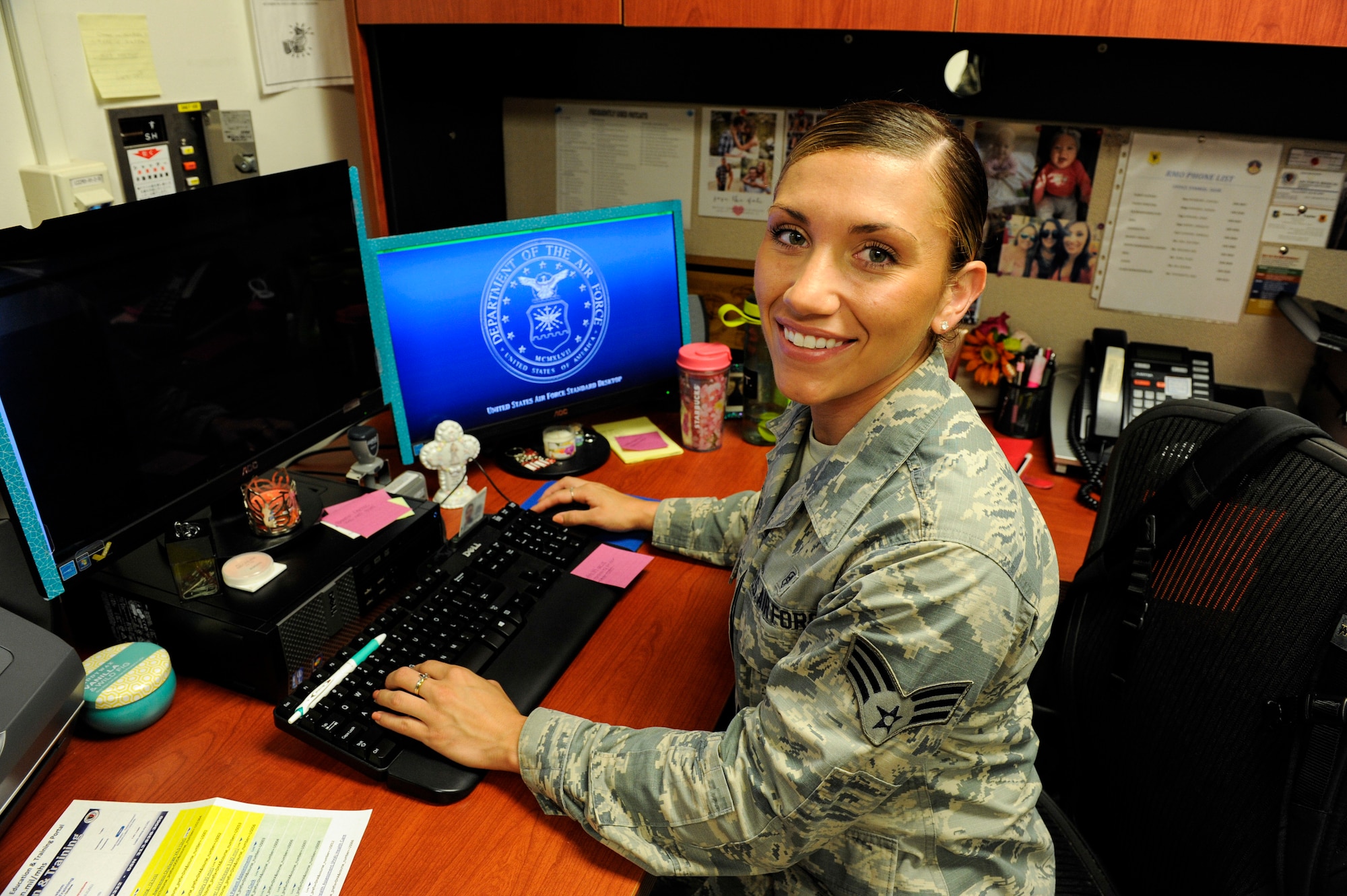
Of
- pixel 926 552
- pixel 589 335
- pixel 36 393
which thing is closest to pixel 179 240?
pixel 36 393

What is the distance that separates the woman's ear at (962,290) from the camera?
2.69 feet

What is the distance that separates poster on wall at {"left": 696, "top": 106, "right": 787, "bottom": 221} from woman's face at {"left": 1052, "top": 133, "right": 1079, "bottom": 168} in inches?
19.1

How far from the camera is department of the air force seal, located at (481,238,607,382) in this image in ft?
4.42

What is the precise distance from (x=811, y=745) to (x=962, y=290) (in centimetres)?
44

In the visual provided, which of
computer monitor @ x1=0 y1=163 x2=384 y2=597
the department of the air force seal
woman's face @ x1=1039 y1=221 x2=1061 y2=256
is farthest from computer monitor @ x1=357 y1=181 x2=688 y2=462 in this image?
woman's face @ x1=1039 y1=221 x2=1061 y2=256

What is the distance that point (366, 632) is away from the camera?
94cm

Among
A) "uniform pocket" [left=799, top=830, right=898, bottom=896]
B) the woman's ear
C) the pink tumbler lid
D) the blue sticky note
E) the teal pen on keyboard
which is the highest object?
the woman's ear

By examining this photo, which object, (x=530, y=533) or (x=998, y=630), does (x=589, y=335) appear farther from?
(x=998, y=630)

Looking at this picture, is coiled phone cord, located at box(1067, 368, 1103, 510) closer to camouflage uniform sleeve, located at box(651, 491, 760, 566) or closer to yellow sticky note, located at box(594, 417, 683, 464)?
camouflage uniform sleeve, located at box(651, 491, 760, 566)

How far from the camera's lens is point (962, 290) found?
0.83 m

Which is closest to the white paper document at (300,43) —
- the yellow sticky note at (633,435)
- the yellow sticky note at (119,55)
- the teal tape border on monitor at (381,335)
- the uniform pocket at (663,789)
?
the yellow sticky note at (119,55)

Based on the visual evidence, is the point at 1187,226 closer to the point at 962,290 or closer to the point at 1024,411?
the point at 1024,411

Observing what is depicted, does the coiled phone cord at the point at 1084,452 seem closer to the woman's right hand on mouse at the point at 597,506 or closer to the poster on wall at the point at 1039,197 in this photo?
the poster on wall at the point at 1039,197

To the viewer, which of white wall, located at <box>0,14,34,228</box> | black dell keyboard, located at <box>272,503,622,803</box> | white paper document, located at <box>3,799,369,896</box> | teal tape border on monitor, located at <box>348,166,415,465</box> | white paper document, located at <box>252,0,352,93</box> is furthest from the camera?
white paper document, located at <box>252,0,352,93</box>
